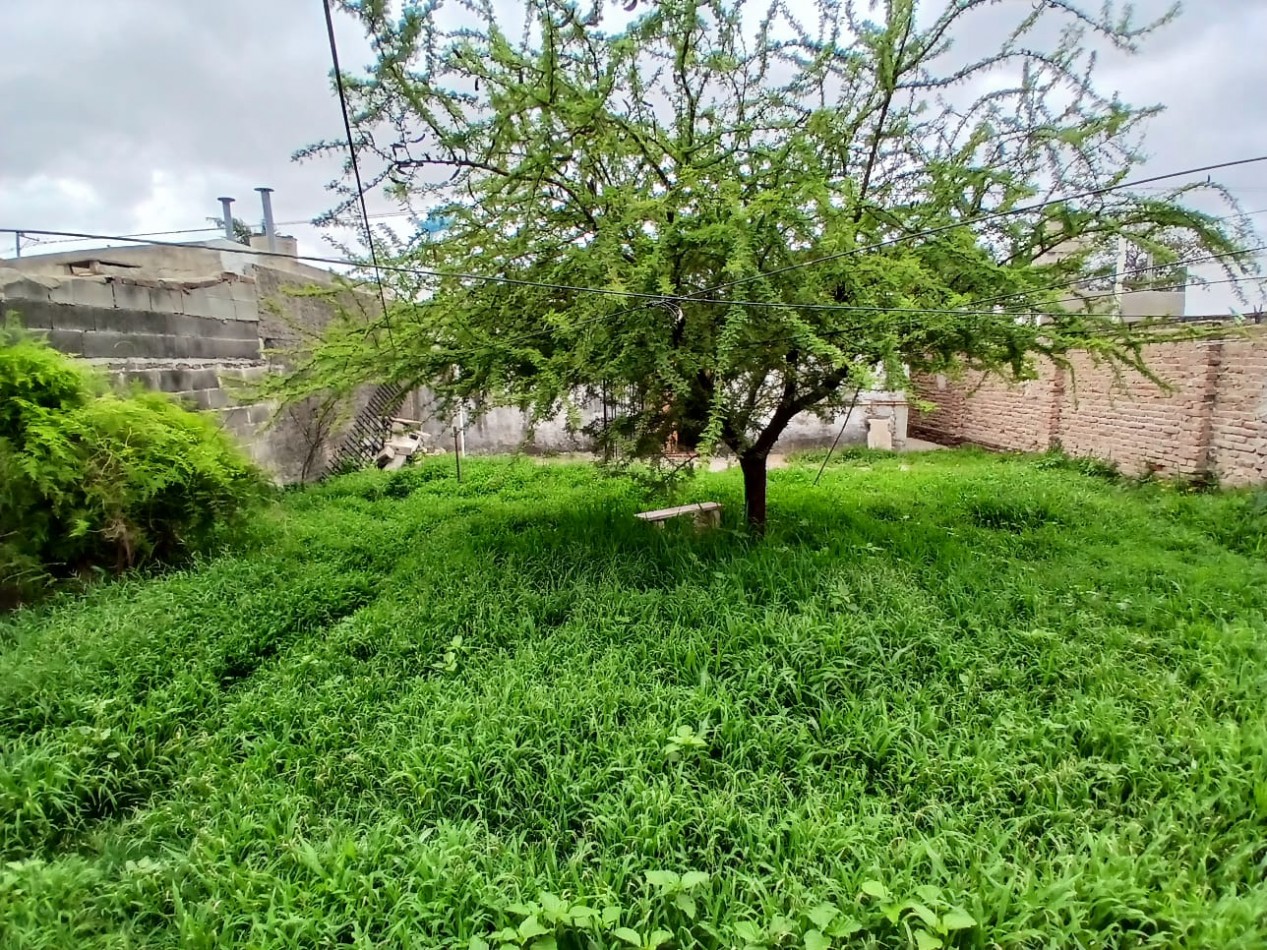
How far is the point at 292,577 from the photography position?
4039 mm

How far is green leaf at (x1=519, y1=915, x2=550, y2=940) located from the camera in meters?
1.58

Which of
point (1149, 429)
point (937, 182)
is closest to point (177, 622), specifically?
point (937, 182)

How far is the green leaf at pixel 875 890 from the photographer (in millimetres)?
1678

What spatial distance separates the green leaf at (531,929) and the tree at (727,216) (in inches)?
88.7

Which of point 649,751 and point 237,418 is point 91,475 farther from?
point 649,751

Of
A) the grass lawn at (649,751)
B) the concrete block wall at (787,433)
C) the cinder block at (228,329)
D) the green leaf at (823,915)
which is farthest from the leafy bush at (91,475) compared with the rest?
the concrete block wall at (787,433)

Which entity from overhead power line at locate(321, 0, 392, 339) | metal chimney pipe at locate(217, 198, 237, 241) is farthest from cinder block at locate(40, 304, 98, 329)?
metal chimney pipe at locate(217, 198, 237, 241)

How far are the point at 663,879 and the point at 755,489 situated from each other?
335 centimetres

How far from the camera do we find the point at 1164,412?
264 inches

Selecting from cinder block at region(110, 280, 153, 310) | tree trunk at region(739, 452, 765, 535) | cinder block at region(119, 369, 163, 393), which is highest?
cinder block at region(110, 280, 153, 310)

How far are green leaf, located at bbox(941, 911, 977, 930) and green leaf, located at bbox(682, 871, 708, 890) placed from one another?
662mm

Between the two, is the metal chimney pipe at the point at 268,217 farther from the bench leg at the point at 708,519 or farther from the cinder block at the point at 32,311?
the bench leg at the point at 708,519

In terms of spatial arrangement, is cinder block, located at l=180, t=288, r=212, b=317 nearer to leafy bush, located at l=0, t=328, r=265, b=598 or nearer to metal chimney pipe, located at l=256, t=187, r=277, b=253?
leafy bush, located at l=0, t=328, r=265, b=598

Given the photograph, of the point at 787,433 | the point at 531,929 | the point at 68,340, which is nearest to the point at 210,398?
the point at 68,340
